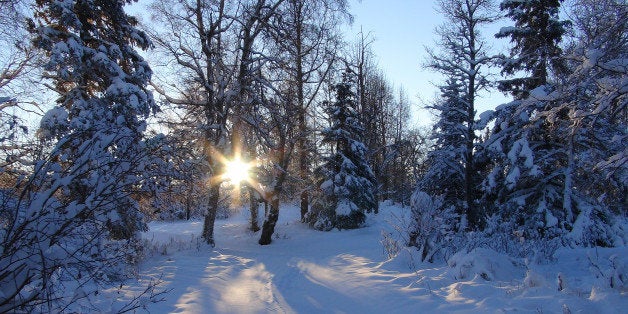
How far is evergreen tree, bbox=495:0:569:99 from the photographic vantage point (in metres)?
12.6

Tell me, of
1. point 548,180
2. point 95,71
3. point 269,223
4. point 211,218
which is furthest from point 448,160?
point 95,71

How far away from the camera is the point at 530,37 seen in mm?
13023

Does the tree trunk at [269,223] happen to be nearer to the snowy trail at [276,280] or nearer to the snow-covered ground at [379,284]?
the snowy trail at [276,280]

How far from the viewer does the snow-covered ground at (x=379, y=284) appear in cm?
496

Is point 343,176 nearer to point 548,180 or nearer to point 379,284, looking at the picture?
point 548,180

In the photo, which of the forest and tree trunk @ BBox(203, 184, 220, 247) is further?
tree trunk @ BBox(203, 184, 220, 247)

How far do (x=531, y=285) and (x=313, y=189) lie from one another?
1271cm

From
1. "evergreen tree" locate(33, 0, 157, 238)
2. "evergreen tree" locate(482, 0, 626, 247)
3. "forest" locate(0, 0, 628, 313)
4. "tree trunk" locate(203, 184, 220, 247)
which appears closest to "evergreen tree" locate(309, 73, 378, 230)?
"forest" locate(0, 0, 628, 313)

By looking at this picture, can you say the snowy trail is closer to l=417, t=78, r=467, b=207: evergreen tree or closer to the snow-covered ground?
the snow-covered ground

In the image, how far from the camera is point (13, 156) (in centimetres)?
400

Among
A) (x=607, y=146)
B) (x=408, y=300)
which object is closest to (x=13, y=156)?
(x=408, y=300)

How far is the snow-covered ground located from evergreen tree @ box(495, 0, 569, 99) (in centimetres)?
603

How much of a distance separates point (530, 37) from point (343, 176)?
356 inches

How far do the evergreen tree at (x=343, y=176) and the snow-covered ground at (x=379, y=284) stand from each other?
5.97 metres
